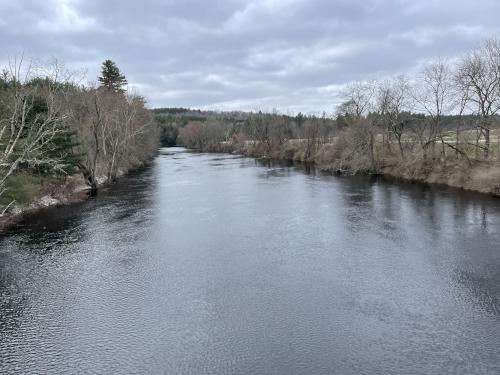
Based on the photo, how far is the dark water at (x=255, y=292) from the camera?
1095cm

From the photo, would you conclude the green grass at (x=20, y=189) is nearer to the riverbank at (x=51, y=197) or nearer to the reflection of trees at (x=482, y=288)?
the riverbank at (x=51, y=197)

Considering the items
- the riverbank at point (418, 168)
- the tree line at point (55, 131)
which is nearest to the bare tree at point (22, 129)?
the tree line at point (55, 131)

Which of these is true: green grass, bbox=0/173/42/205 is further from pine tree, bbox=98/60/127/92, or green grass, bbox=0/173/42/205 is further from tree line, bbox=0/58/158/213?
pine tree, bbox=98/60/127/92

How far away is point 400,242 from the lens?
812 inches

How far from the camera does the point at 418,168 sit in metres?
42.6

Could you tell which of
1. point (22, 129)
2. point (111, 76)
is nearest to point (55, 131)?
point (22, 129)

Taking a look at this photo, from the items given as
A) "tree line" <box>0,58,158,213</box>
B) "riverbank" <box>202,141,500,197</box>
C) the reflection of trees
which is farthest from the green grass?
"riverbank" <box>202,141,500,197</box>

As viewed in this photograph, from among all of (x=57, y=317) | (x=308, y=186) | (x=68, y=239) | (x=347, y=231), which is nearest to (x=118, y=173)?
(x=308, y=186)

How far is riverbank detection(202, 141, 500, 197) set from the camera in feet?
114

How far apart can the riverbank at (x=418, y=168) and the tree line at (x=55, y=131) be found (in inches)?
1017

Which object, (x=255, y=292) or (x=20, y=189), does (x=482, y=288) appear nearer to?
(x=255, y=292)

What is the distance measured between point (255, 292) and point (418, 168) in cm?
3252

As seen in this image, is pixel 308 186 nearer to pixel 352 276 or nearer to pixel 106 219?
pixel 106 219

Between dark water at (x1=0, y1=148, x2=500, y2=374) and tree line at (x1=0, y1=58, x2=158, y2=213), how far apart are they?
162 inches
